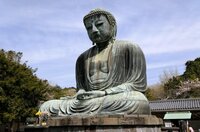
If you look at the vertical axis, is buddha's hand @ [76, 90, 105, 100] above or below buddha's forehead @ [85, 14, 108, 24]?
below

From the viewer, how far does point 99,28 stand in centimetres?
766

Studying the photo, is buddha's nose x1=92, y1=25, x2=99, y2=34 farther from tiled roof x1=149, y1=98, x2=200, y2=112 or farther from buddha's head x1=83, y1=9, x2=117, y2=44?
tiled roof x1=149, y1=98, x2=200, y2=112

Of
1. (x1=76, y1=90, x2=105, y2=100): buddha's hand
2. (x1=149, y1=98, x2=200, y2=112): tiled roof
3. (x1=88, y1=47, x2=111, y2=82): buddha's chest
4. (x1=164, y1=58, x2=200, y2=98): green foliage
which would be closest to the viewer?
(x1=76, y1=90, x2=105, y2=100): buddha's hand

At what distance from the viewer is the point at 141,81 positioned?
7254 millimetres

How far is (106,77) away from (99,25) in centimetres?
128

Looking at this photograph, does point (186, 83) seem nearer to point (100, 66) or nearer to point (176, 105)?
point (176, 105)

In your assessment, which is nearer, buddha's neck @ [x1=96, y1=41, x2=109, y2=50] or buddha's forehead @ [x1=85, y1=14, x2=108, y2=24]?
buddha's forehead @ [x1=85, y1=14, x2=108, y2=24]

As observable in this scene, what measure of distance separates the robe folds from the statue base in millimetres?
233

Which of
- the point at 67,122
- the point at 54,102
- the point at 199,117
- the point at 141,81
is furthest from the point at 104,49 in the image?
the point at 199,117

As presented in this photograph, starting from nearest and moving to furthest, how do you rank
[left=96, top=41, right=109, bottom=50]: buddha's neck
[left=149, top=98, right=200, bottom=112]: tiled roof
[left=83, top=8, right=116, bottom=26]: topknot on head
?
[left=83, top=8, right=116, bottom=26]: topknot on head
[left=96, top=41, right=109, bottom=50]: buddha's neck
[left=149, top=98, right=200, bottom=112]: tiled roof

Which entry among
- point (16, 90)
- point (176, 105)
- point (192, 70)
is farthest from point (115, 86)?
point (192, 70)

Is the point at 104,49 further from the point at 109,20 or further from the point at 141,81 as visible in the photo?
the point at 141,81

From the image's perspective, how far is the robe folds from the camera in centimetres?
643

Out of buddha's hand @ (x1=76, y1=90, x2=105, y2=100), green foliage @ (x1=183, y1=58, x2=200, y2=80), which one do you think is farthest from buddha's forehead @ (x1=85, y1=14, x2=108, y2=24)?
green foliage @ (x1=183, y1=58, x2=200, y2=80)
